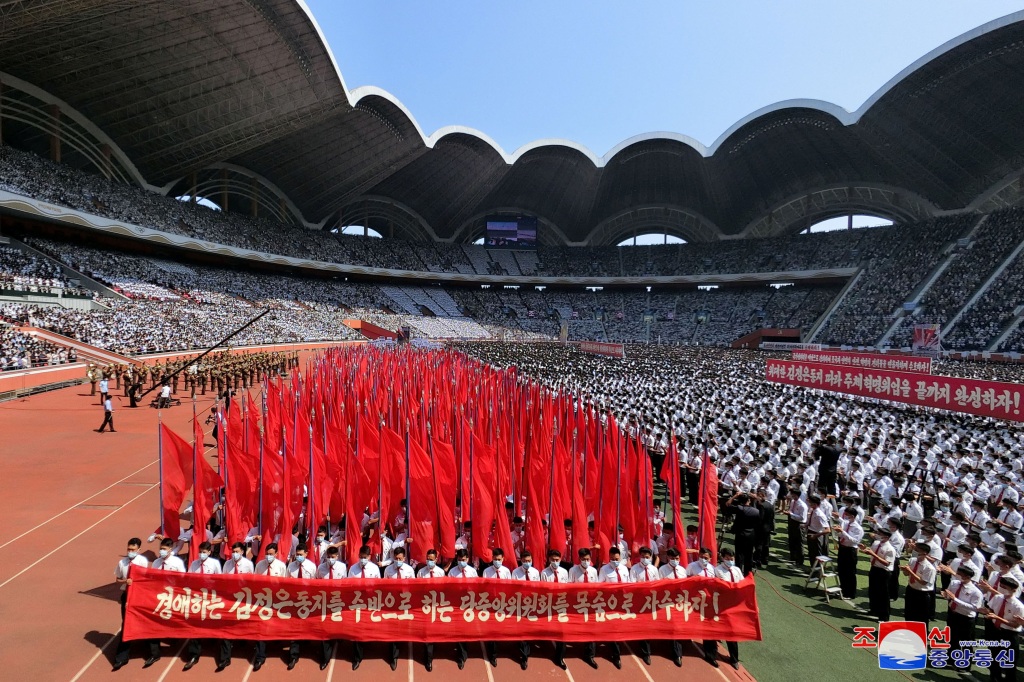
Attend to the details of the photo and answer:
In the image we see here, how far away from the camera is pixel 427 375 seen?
1917 cm

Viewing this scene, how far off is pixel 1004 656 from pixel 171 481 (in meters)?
10.3

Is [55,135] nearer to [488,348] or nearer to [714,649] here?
[488,348]

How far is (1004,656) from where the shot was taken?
5531mm

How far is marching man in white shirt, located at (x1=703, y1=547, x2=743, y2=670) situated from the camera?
19.4 feet

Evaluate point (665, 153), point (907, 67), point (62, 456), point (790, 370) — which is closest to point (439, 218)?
point (665, 153)

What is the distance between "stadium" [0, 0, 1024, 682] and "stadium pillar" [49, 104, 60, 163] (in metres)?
0.21

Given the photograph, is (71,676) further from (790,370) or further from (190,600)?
(790,370)

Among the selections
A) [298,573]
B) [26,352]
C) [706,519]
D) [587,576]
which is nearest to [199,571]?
[298,573]

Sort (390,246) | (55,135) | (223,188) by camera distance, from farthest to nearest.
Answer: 1. (390,246)
2. (223,188)
3. (55,135)

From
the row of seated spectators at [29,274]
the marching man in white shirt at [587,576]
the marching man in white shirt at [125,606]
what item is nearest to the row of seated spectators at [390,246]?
the row of seated spectators at [29,274]

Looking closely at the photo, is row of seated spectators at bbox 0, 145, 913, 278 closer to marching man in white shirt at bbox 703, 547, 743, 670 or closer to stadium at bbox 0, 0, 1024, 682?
stadium at bbox 0, 0, 1024, 682

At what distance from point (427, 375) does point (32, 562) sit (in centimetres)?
1226

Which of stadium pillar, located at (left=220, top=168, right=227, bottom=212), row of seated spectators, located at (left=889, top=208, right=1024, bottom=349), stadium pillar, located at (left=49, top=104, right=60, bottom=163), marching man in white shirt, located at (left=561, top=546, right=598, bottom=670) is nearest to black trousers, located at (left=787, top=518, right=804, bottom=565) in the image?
marching man in white shirt, located at (left=561, top=546, right=598, bottom=670)

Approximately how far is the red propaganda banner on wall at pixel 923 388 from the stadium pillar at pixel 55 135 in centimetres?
4803
